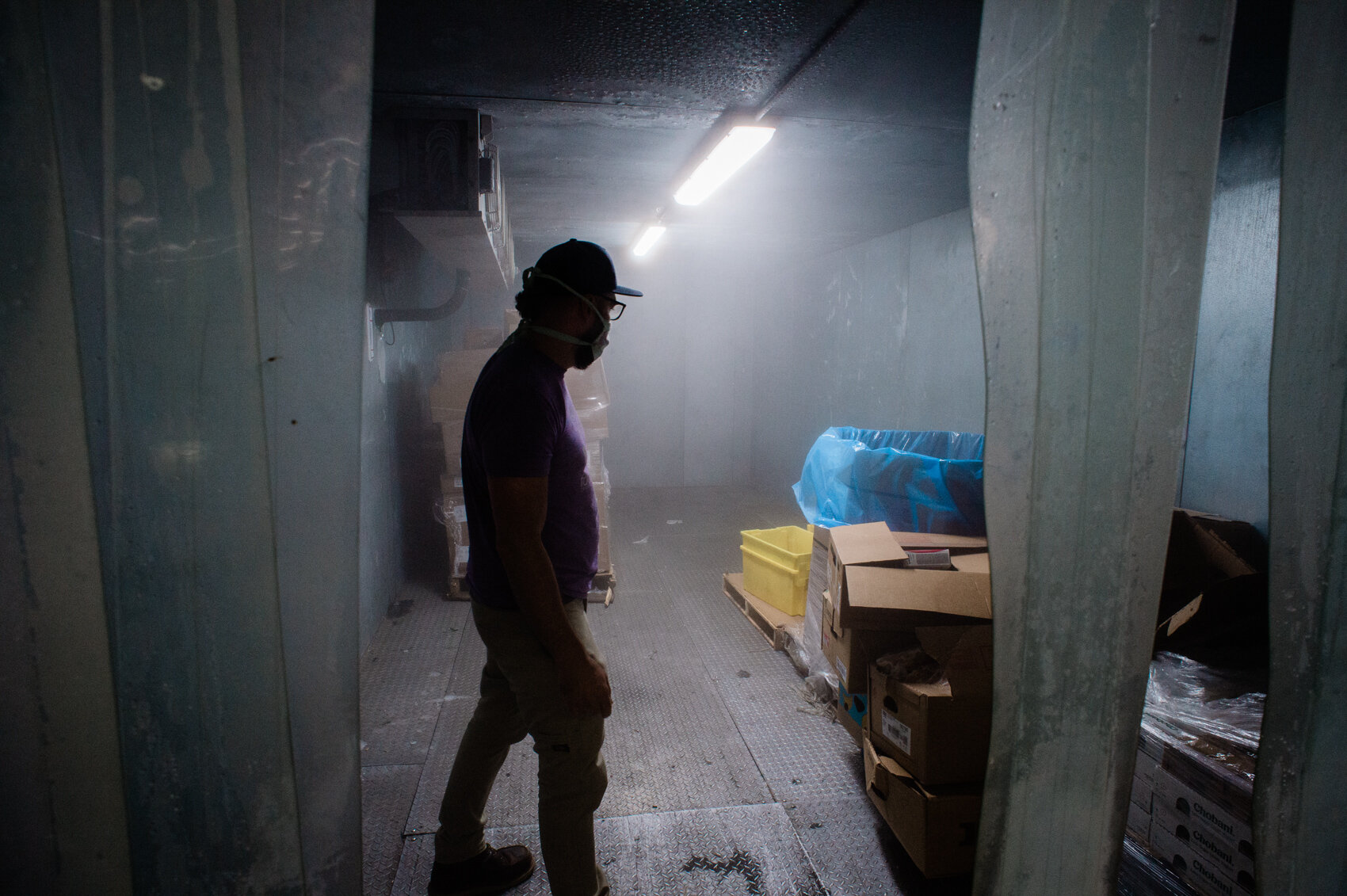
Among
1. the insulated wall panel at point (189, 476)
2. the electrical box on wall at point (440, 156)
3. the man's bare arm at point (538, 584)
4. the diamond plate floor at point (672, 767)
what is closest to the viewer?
the insulated wall panel at point (189, 476)

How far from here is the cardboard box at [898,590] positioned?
2.05 meters

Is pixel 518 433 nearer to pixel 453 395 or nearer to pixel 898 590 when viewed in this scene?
pixel 898 590

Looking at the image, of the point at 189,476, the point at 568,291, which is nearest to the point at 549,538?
the point at 568,291

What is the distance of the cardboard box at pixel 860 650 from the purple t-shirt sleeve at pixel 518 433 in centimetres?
148

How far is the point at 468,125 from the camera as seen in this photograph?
2783mm

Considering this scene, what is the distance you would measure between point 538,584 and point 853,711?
1.61m

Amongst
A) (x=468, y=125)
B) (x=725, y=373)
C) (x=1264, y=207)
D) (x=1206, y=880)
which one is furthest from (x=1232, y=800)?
(x=725, y=373)

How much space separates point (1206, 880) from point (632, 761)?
1.82m

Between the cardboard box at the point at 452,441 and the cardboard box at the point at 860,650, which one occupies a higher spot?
the cardboard box at the point at 452,441

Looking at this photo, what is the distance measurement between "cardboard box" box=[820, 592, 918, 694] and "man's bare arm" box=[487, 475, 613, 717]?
1208 millimetres

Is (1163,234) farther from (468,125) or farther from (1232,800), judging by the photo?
(468,125)

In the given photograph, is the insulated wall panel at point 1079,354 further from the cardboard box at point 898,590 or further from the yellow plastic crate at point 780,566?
the yellow plastic crate at point 780,566

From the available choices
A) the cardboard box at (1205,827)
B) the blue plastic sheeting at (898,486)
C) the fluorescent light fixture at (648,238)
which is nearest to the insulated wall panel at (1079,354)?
the cardboard box at (1205,827)

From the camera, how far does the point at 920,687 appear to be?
195cm
